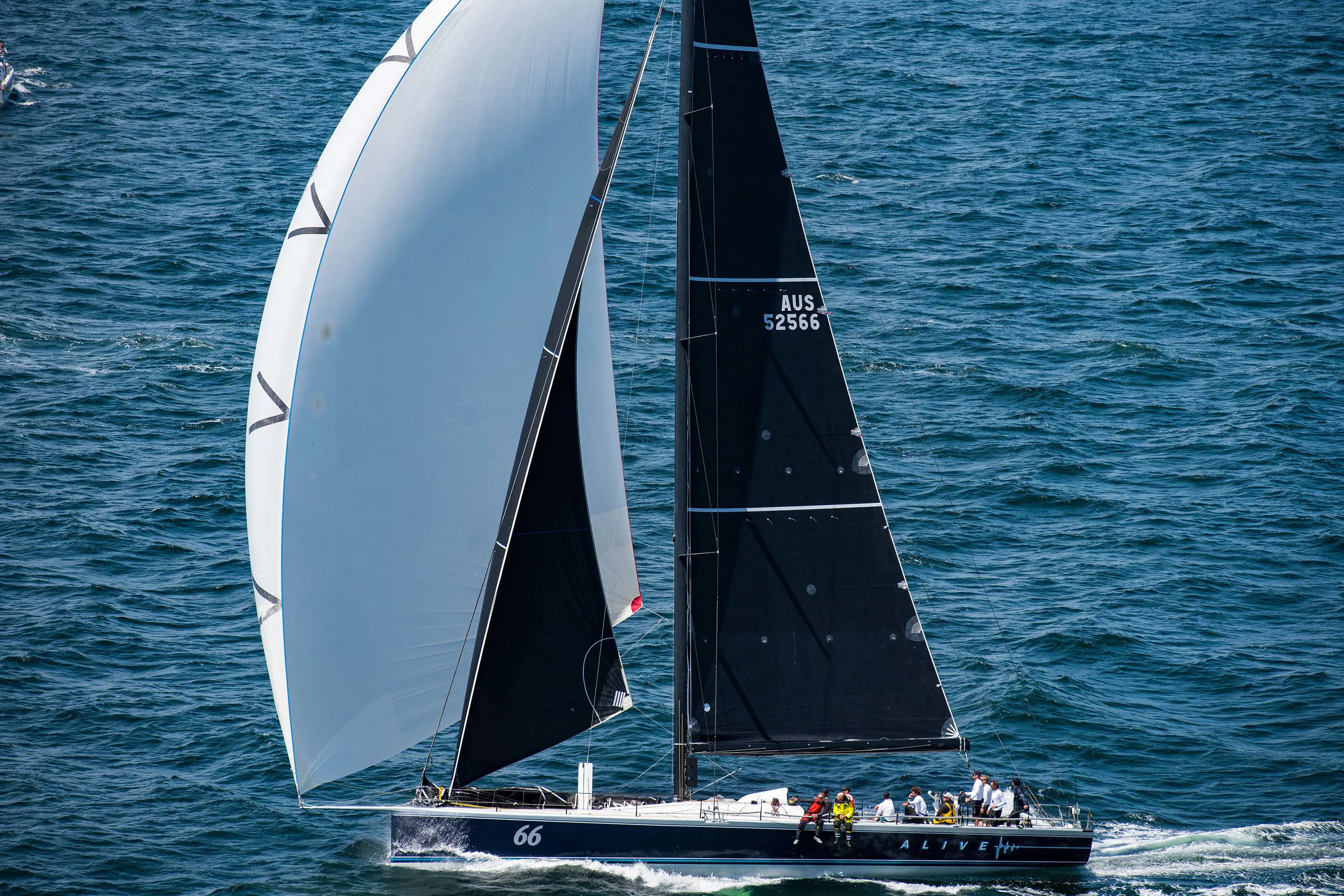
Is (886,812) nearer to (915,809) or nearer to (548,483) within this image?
(915,809)

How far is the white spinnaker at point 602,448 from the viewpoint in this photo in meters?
29.2

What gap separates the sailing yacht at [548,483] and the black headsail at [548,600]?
6cm

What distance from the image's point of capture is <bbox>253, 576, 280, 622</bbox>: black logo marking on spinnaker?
2755cm

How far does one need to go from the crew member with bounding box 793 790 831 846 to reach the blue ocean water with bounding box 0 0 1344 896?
4.26 ft

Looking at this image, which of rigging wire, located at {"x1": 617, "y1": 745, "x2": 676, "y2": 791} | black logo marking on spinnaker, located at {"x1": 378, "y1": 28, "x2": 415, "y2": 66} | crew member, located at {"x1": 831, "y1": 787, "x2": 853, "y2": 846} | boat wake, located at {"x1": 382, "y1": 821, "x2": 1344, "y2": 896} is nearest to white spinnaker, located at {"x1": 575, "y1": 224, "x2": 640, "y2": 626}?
Answer: black logo marking on spinnaker, located at {"x1": 378, "y1": 28, "x2": 415, "y2": 66}

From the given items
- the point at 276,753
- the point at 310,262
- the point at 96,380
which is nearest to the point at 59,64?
the point at 96,380

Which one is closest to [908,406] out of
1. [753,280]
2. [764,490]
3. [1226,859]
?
[1226,859]

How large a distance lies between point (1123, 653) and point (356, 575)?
924 inches

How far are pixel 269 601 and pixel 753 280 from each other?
36.4 ft

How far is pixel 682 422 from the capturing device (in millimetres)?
29516

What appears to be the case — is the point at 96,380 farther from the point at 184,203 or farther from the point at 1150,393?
the point at 1150,393

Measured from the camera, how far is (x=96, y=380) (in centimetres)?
5728

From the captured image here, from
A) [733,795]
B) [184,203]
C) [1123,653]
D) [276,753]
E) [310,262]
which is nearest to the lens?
[310,262]

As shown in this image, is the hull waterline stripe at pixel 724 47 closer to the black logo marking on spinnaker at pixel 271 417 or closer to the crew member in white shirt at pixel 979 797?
the black logo marking on spinnaker at pixel 271 417
